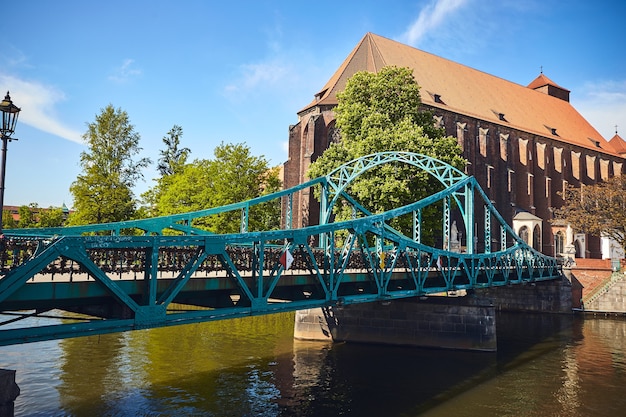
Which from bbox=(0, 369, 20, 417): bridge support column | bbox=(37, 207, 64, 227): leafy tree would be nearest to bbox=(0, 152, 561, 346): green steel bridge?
bbox=(0, 369, 20, 417): bridge support column

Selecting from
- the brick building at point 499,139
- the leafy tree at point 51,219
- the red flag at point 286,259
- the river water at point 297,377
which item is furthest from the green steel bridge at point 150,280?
the leafy tree at point 51,219

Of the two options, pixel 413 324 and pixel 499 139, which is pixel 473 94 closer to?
pixel 499 139

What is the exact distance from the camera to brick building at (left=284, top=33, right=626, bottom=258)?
42438 mm

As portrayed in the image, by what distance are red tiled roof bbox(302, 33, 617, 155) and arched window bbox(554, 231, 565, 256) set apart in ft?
37.1

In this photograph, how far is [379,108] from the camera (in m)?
29.3

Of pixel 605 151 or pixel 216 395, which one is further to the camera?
pixel 605 151

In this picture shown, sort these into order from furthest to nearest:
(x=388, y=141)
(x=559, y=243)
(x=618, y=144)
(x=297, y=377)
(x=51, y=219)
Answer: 1. (x=618, y=144)
2. (x=559, y=243)
3. (x=51, y=219)
4. (x=388, y=141)
5. (x=297, y=377)

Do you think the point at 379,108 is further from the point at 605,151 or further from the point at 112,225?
the point at 605,151

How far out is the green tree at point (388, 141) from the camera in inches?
1038

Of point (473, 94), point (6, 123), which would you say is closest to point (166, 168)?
point (473, 94)

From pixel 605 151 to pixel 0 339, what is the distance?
70236 millimetres

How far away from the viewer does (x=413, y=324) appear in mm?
22391

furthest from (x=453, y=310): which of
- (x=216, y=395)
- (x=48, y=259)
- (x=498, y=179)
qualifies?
(x=498, y=179)

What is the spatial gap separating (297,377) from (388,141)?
45.8 feet
